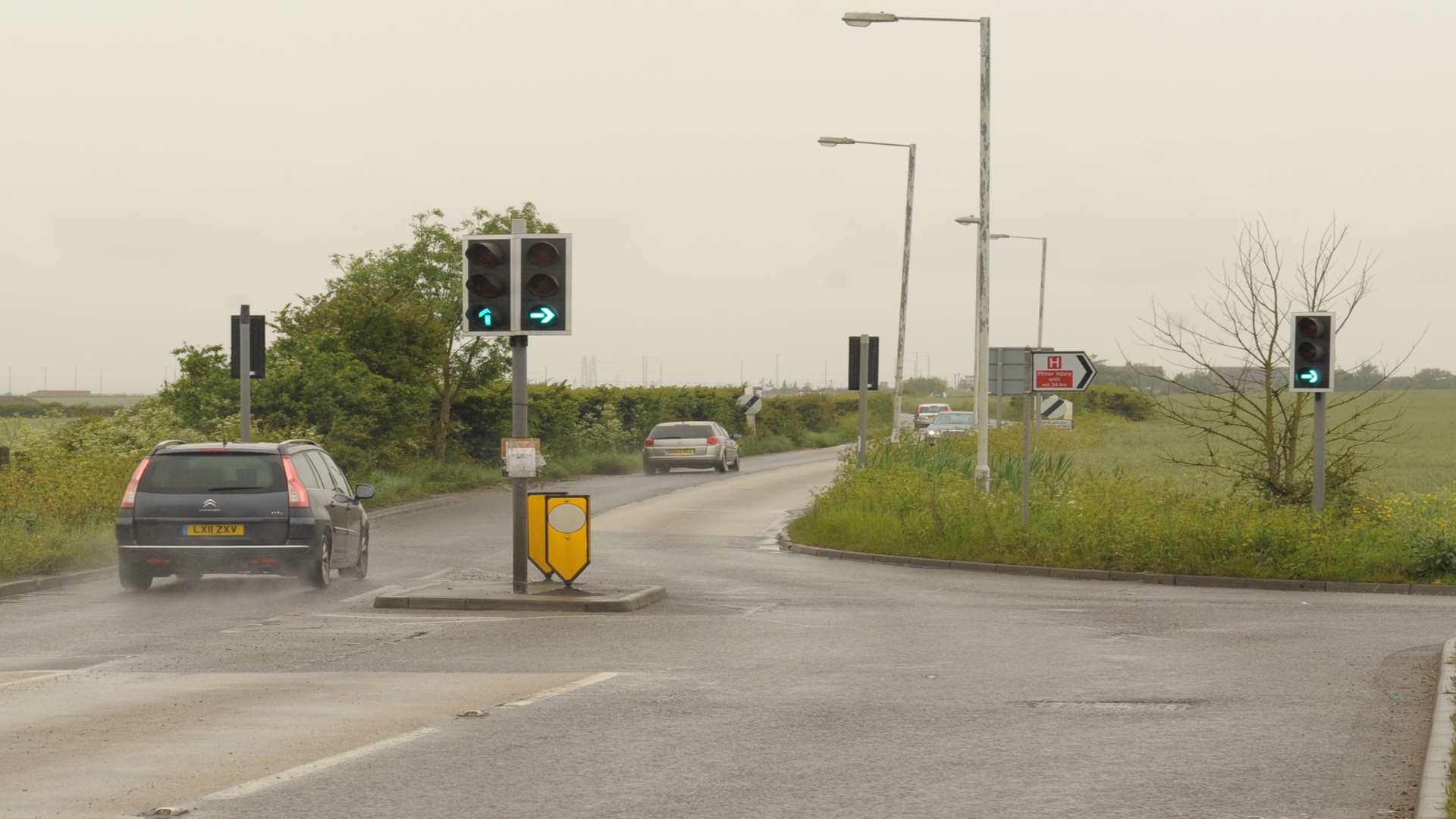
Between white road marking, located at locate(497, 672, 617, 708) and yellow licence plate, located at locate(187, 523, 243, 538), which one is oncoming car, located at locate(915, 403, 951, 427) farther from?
white road marking, located at locate(497, 672, 617, 708)

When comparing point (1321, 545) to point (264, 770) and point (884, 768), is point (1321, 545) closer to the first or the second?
point (884, 768)

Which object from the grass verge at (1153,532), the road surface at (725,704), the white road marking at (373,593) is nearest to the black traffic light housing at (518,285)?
the road surface at (725,704)

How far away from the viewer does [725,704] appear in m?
10.2

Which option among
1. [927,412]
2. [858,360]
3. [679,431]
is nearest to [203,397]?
[858,360]

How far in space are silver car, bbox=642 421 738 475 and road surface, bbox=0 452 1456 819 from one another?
29.8m

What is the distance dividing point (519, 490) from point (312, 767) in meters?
8.67

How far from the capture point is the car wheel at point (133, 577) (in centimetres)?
1759

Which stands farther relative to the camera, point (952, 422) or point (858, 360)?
point (952, 422)

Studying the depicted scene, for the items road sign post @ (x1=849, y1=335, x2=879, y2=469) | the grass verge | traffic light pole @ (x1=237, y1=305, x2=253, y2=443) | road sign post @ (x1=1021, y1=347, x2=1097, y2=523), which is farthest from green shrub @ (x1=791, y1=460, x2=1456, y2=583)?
traffic light pole @ (x1=237, y1=305, x2=253, y2=443)

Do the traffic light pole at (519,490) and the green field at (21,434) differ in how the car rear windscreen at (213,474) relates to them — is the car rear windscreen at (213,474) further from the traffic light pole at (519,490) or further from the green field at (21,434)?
the green field at (21,434)

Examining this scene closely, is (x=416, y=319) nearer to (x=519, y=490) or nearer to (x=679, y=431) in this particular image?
(x=679, y=431)

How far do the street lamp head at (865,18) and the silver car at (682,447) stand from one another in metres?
23.1

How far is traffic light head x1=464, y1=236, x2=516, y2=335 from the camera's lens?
1636 cm

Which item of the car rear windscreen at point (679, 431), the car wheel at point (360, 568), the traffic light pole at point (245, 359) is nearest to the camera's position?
the car wheel at point (360, 568)
